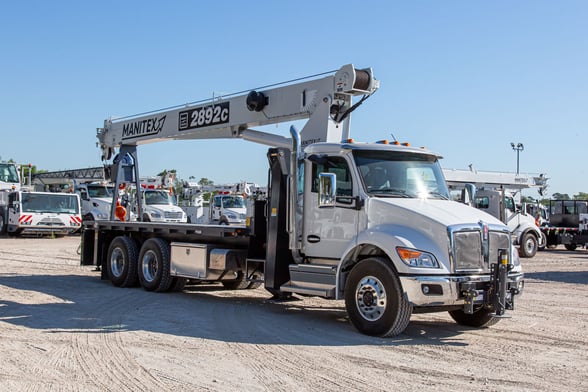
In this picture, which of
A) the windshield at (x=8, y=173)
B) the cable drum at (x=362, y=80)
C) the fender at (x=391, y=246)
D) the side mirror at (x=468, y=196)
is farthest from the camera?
the windshield at (x=8, y=173)

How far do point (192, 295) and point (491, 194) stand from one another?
1510 centimetres

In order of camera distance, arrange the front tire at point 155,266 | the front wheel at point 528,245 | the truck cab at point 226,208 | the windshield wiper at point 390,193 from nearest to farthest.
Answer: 1. the windshield wiper at point 390,193
2. the front tire at point 155,266
3. the front wheel at point 528,245
4. the truck cab at point 226,208

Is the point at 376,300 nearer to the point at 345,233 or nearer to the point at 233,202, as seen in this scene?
the point at 345,233

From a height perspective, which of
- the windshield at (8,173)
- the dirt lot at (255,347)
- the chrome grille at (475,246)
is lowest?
the dirt lot at (255,347)

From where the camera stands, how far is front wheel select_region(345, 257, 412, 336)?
8266 mm

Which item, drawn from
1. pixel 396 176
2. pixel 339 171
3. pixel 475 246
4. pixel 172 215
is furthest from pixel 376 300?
pixel 172 215

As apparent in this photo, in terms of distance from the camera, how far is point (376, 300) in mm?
8508

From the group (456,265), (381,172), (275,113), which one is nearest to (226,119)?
(275,113)

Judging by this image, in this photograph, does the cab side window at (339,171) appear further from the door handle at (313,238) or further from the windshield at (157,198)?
the windshield at (157,198)

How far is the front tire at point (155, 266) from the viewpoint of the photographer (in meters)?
12.5

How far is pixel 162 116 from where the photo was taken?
14156mm

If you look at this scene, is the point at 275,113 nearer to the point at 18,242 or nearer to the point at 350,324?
the point at 350,324

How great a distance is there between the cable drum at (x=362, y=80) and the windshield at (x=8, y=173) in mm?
25413

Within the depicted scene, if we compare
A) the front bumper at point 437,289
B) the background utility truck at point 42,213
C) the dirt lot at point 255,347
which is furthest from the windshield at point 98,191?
the front bumper at point 437,289
